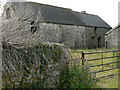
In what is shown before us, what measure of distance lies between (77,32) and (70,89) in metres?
19.1

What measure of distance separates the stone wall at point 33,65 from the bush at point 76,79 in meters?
0.25

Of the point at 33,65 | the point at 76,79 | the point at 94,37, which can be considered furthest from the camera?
the point at 94,37

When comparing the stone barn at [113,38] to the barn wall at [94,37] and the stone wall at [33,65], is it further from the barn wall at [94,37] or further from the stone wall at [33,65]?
the stone wall at [33,65]

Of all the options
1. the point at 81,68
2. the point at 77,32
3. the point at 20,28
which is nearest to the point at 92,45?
the point at 77,32

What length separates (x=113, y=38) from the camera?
69.9 ft

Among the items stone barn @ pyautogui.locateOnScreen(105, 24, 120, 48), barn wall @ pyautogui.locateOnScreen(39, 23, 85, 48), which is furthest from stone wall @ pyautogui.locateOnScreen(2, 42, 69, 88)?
stone barn @ pyautogui.locateOnScreen(105, 24, 120, 48)

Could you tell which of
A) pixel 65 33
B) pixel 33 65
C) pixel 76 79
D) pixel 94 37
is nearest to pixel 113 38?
pixel 94 37

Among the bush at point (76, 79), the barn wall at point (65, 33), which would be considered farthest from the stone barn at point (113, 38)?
the bush at point (76, 79)

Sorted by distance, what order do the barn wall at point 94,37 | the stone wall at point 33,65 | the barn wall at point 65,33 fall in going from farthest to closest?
the barn wall at point 94,37 < the barn wall at point 65,33 < the stone wall at point 33,65

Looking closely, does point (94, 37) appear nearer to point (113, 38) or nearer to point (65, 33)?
point (113, 38)

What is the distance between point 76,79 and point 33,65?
1908 millimetres

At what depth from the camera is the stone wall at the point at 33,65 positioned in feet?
12.6

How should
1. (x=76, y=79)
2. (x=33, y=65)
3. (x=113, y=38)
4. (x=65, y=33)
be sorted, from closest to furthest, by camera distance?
(x=33, y=65), (x=76, y=79), (x=113, y=38), (x=65, y=33)

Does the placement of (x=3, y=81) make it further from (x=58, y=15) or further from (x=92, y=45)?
(x=92, y=45)
